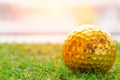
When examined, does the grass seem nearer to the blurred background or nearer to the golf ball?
the golf ball

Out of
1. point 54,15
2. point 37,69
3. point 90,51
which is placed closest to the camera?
point 90,51

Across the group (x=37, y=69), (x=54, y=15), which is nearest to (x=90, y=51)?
(x=37, y=69)

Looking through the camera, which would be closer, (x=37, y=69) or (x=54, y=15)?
(x=37, y=69)

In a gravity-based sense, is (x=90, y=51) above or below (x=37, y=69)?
above

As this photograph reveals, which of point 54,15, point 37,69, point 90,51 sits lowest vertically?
point 37,69

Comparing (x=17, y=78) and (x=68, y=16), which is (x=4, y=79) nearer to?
(x=17, y=78)

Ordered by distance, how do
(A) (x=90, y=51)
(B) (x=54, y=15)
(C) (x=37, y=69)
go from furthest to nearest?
(B) (x=54, y=15)
(C) (x=37, y=69)
(A) (x=90, y=51)

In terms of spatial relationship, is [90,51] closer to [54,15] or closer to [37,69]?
[37,69]

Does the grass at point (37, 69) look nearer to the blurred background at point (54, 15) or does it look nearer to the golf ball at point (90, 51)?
the golf ball at point (90, 51)
